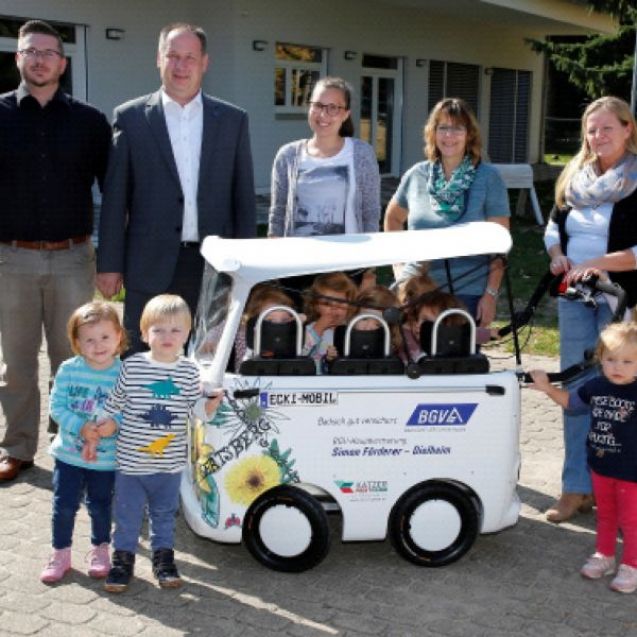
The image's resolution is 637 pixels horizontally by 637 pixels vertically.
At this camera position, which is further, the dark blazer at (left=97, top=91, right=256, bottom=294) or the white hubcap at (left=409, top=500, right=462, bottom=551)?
the dark blazer at (left=97, top=91, right=256, bottom=294)

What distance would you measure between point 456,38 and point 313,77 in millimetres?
6466

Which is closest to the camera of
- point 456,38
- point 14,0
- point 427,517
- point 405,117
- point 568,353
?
point 427,517

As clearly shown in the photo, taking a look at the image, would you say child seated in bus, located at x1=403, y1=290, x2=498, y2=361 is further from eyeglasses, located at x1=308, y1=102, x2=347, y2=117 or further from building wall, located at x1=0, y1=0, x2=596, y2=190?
building wall, located at x1=0, y1=0, x2=596, y2=190

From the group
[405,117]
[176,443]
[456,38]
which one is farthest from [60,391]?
[456,38]

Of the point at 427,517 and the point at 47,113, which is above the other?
the point at 47,113

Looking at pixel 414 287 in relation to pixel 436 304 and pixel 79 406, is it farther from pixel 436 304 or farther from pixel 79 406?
pixel 79 406

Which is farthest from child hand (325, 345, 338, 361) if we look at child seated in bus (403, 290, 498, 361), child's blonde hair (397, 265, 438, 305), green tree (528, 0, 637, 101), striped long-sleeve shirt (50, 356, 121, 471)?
green tree (528, 0, 637, 101)

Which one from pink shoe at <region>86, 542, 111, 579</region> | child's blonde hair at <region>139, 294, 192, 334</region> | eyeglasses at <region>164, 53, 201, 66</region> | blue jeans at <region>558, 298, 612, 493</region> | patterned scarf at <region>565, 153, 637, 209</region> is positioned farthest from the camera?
blue jeans at <region>558, 298, 612, 493</region>

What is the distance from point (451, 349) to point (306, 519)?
36.7 inches

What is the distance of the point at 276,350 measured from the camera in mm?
3904

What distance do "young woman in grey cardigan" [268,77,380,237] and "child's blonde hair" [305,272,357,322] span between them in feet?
2.29

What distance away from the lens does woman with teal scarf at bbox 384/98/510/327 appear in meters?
4.66

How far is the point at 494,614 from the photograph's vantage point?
12.3 ft

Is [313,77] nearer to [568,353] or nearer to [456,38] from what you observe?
[456,38]
